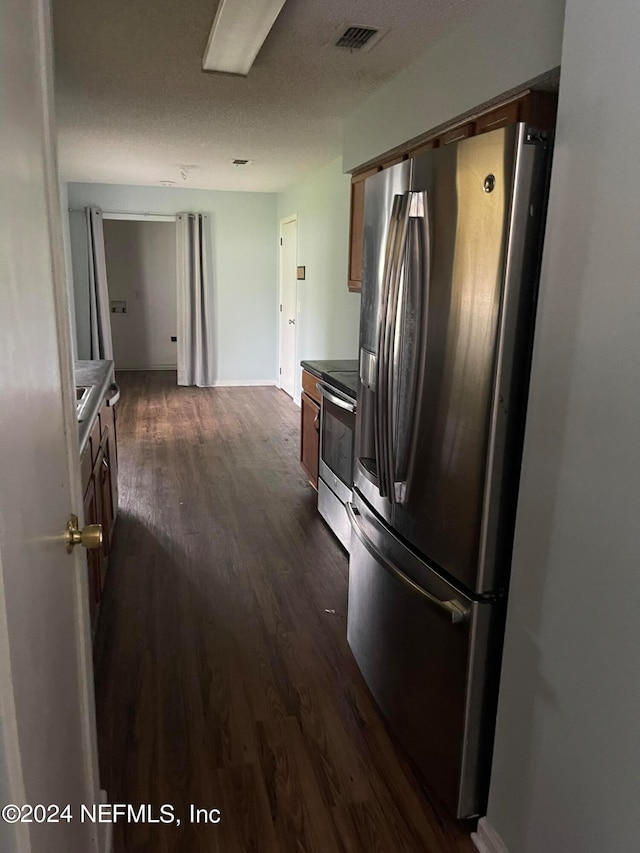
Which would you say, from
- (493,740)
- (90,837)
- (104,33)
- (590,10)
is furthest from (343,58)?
(90,837)

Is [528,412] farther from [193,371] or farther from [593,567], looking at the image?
[193,371]

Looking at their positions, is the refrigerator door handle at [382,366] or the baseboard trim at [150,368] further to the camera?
the baseboard trim at [150,368]

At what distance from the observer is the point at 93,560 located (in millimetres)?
2365

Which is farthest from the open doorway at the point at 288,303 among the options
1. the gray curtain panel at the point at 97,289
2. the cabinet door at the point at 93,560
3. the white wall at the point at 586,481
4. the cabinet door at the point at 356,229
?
the white wall at the point at 586,481

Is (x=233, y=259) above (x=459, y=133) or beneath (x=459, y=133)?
beneath

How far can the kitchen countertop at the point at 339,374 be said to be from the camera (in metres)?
3.10

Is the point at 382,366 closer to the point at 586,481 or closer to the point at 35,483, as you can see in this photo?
the point at 586,481

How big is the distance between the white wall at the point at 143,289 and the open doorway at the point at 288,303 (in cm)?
226

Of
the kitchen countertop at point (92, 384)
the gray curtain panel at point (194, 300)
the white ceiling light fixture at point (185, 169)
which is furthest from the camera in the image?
the gray curtain panel at point (194, 300)

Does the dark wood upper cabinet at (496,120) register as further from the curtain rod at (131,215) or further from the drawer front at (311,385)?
the curtain rod at (131,215)

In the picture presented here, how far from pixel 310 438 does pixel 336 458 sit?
2.15 feet

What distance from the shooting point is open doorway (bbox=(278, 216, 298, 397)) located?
6887mm

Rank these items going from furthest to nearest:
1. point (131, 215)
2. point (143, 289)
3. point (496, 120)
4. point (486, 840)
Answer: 1. point (143, 289)
2. point (131, 215)
3. point (496, 120)
4. point (486, 840)

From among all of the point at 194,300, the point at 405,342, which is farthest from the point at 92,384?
the point at 194,300
